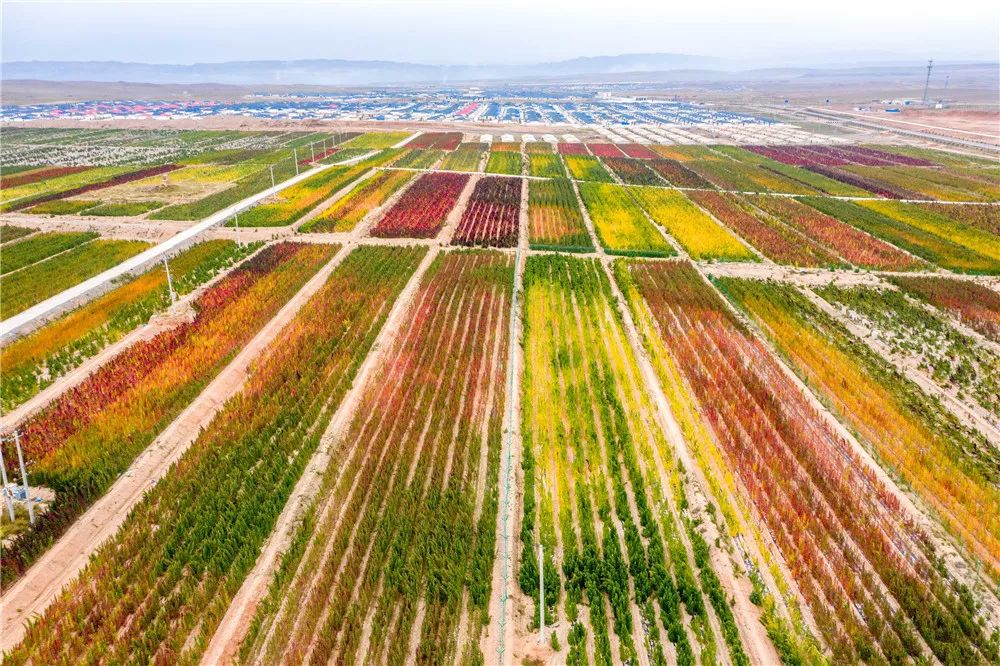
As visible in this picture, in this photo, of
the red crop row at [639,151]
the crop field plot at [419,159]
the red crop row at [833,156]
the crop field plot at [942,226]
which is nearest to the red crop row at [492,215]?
the crop field plot at [419,159]

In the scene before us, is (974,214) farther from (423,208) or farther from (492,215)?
(423,208)

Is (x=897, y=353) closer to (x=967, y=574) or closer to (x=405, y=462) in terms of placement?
(x=967, y=574)

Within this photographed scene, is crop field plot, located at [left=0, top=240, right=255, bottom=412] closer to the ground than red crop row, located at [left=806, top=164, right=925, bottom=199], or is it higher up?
closer to the ground

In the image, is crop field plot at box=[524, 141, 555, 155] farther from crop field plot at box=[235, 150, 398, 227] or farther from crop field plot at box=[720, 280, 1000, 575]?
crop field plot at box=[720, 280, 1000, 575]

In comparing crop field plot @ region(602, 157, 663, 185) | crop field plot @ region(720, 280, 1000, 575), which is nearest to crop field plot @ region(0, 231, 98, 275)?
crop field plot @ region(720, 280, 1000, 575)

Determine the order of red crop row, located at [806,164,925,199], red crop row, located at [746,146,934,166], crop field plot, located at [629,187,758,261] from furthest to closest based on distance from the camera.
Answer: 1. red crop row, located at [746,146,934,166]
2. red crop row, located at [806,164,925,199]
3. crop field plot, located at [629,187,758,261]

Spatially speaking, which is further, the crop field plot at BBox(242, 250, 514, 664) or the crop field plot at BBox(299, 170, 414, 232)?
the crop field plot at BBox(299, 170, 414, 232)

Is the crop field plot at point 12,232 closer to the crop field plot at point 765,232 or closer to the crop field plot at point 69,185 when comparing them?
the crop field plot at point 69,185
